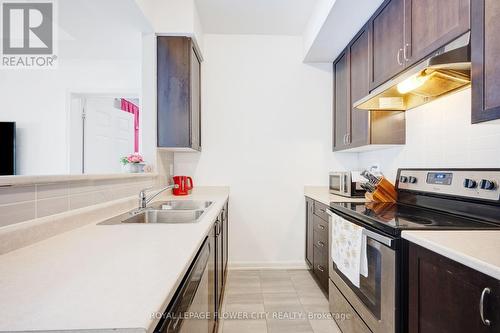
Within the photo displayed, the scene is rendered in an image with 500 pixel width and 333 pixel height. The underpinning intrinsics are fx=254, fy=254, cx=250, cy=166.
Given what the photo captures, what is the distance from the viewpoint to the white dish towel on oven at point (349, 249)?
4.59 feet

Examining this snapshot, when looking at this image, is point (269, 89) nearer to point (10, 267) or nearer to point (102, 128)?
point (102, 128)

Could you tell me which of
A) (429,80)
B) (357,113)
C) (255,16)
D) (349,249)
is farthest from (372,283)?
(255,16)

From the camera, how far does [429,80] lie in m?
1.56

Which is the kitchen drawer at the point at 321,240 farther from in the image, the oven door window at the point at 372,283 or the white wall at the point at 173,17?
the white wall at the point at 173,17

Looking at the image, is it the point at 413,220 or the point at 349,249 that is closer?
the point at 413,220

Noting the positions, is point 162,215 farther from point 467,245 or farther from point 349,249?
point 467,245

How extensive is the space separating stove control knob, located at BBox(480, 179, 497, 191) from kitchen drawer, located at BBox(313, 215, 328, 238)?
3.67ft

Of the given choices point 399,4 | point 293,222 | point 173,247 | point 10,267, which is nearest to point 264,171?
point 293,222

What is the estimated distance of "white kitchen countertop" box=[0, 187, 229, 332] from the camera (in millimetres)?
484

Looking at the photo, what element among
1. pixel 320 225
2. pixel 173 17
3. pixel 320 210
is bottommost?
pixel 320 225

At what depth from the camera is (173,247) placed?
2.98 ft

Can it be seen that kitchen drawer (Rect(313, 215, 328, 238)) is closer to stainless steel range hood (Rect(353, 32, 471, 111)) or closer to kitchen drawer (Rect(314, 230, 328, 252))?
kitchen drawer (Rect(314, 230, 328, 252))

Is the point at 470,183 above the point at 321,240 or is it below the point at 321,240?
above

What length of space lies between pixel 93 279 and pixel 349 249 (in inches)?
52.8
